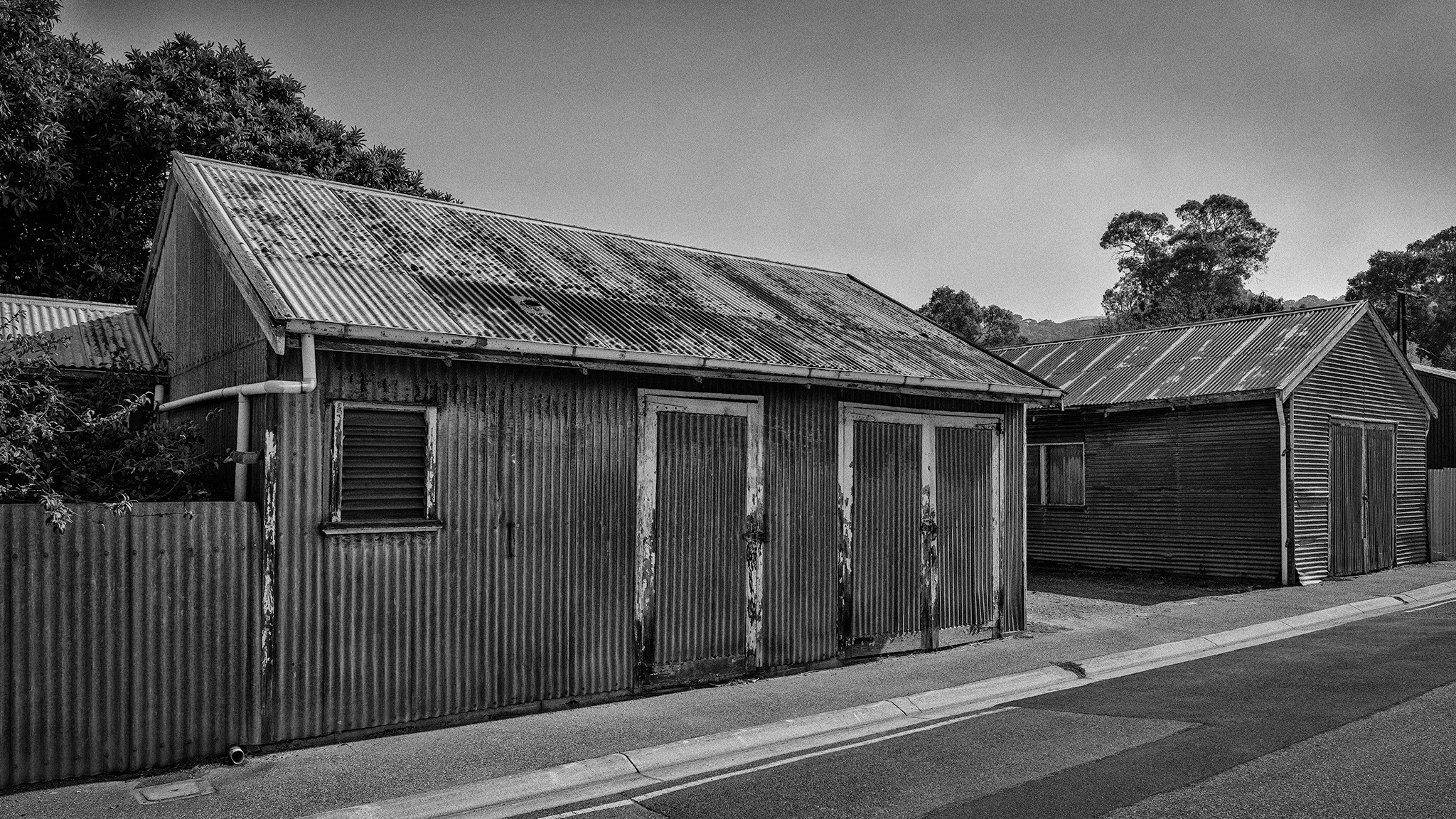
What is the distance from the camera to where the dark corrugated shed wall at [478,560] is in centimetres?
825

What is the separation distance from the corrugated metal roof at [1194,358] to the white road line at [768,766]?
1244 centimetres

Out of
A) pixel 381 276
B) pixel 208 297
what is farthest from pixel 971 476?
pixel 208 297

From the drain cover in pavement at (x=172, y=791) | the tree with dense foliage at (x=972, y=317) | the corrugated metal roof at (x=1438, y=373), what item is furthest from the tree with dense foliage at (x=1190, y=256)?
the drain cover in pavement at (x=172, y=791)

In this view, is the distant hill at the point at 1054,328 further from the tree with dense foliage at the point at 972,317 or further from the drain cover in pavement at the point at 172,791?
the drain cover in pavement at the point at 172,791

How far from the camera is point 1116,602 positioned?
1680 cm

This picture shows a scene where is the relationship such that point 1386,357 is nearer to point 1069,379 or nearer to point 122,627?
point 1069,379

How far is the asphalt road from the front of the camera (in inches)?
254

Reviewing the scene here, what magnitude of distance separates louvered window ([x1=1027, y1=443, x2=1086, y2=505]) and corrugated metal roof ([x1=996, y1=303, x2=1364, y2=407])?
1160 millimetres

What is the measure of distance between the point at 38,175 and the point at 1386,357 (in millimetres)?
27272

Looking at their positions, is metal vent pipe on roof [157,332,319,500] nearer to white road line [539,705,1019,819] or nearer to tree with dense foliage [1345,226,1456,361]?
white road line [539,705,1019,819]

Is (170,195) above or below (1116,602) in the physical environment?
above

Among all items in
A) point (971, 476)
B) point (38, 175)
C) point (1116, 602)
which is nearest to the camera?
point (971, 476)

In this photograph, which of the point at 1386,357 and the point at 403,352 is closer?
the point at 403,352

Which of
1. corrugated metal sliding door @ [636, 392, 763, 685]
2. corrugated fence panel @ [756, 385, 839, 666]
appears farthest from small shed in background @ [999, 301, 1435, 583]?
corrugated metal sliding door @ [636, 392, 763, 685]
